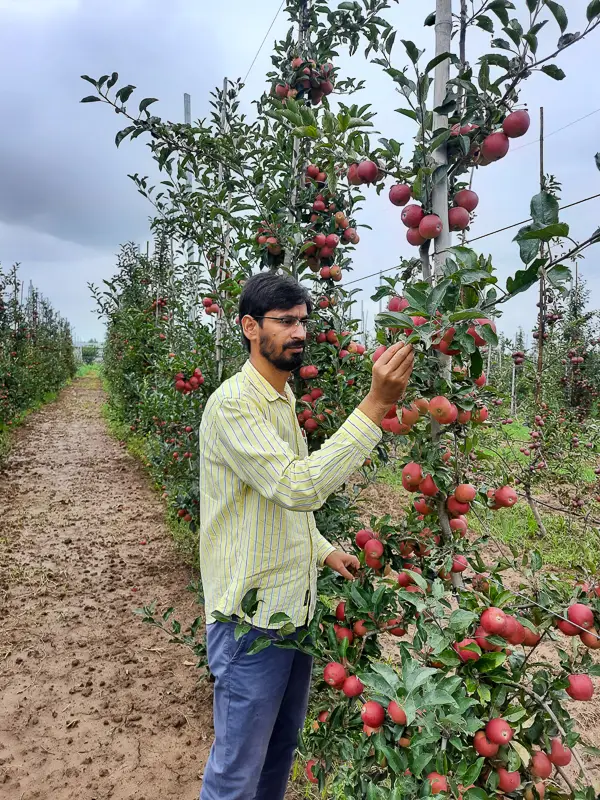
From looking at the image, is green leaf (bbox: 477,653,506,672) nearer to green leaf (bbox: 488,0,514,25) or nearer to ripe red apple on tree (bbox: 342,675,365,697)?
ripe red apple on tree (bbox: 342,675,365,697)

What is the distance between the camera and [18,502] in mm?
6023

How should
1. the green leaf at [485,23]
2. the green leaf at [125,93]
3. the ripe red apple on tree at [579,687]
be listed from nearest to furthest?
the ripe red apple on tree at [579,687] → the green leaf at [485,23] → the green leaf at [125,93]

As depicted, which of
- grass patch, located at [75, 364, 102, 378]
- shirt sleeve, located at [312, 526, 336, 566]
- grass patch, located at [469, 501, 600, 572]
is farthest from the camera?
grass patch, located at [75, 364, 102, 378]

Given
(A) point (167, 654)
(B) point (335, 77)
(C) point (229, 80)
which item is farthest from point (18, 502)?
(B) point (335, 77)

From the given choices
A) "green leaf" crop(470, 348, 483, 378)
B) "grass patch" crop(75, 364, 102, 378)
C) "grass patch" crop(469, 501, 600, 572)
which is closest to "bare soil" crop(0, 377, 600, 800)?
"grass patch" crop(469, 501, 600, 572)

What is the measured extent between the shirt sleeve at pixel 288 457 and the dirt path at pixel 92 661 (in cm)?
160

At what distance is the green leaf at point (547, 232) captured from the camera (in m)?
0.94

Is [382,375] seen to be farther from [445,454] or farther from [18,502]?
[18,502]

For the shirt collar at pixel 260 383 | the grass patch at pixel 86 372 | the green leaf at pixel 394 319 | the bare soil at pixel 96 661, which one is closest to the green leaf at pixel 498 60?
the green leaf at pixel 394 319

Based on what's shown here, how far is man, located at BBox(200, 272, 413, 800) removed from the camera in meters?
1.38

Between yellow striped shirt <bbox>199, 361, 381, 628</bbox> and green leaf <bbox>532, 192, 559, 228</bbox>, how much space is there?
52cm

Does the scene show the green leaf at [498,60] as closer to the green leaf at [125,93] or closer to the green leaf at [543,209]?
the green leaf at [543,209]

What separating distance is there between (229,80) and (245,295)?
239cm

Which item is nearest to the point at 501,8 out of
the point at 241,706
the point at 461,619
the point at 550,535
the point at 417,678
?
the point at 461,619
